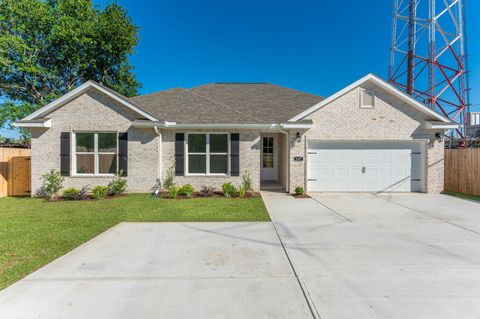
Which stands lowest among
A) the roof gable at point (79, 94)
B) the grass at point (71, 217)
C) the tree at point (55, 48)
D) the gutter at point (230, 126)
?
the grass at point (71, 217)

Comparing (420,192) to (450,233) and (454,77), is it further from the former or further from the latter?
(454,77)

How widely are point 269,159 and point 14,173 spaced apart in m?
11.6

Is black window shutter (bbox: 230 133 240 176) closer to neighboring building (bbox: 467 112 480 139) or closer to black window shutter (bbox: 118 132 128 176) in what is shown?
black window shutter (bbox: 118 132 128 176)

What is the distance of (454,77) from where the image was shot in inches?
809

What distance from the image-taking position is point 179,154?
9859 millimetres

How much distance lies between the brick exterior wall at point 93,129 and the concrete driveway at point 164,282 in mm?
5247

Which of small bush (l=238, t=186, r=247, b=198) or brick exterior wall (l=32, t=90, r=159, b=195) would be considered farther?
brick exterior wall (l=32, t=90, r=159, b=195)

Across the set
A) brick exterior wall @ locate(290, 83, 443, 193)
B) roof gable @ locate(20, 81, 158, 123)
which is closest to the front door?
brick exterior wall @ locate(290, 83, 443, 193)

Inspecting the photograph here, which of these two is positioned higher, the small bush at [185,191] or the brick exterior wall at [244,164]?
the brick exterior wall at [244,164]

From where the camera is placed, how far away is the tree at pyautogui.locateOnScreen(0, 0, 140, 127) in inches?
663

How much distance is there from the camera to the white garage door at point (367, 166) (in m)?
10.1

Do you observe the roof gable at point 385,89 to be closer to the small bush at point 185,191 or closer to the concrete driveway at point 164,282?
the small bush at point 185,191

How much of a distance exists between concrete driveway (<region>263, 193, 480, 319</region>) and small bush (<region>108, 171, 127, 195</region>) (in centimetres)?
616

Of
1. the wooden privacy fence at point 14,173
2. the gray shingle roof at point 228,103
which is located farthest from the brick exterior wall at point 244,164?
the wooden privacy fence at point 14,173
